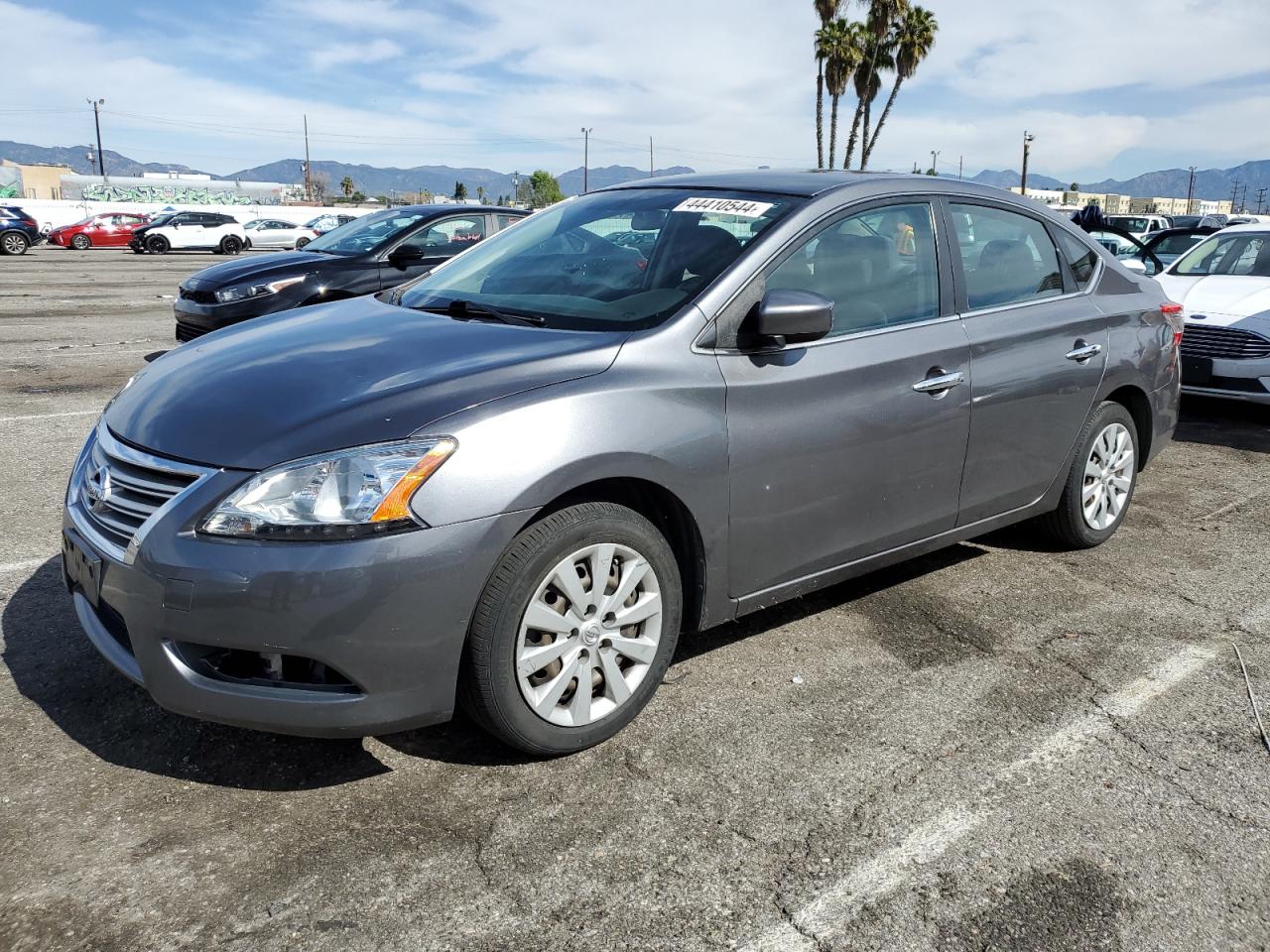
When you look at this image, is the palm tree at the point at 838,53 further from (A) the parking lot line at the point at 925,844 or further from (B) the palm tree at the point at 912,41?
(A) the parking lot line at the point at 925,844

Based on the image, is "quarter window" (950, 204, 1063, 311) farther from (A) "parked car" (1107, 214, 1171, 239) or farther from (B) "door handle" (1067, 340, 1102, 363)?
(A) "parked car" (1107, 214, 1171, 239)

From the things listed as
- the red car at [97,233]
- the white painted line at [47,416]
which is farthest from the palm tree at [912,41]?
the white painted line at [47,416]

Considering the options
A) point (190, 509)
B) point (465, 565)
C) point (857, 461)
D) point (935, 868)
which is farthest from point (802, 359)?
point (190, 509)

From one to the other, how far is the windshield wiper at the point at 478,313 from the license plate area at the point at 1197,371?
637 cm

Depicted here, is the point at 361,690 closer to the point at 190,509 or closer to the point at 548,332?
the point at 190,509

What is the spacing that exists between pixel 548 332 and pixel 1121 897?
218 cm

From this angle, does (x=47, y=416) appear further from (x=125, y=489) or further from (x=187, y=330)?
(x=125, y=489)

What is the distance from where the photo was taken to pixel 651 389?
3039 millimetres

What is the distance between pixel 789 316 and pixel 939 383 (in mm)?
890

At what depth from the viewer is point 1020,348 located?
4.18m

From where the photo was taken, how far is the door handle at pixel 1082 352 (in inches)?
174

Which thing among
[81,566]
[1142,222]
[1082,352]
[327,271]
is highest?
[1142,222]

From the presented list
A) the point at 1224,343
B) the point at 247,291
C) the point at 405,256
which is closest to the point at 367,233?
the point at 405,256

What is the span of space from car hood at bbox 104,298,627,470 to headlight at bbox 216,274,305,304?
5541mm
